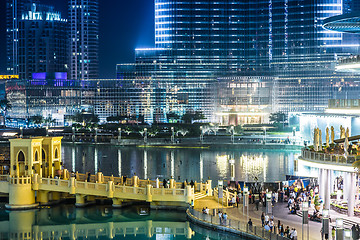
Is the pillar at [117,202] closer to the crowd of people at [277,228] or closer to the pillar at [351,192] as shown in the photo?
Answer: the crowd of people at [277,228]

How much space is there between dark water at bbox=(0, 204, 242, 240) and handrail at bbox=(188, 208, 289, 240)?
3.82ft

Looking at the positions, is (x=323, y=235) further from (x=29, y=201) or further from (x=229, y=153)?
(x=229, y=153)

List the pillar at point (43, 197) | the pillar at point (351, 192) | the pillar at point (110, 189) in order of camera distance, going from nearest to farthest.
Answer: the pillar at point (351, 192), the pillar at point (110, 189), the pillar at point (43, 197)

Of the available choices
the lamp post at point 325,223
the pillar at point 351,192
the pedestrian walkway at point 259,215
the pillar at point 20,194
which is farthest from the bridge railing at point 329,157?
the pillar at point 20,194

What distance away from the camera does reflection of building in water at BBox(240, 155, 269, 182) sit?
96.1 meters

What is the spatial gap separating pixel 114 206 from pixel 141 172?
119 feet

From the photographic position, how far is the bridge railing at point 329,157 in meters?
47.4

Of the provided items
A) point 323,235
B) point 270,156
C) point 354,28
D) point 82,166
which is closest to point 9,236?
point 323,235

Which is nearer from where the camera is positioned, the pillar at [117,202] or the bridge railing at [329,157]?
the bridge railing at [329,157]

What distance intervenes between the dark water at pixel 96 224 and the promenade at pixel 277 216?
279 centimetres

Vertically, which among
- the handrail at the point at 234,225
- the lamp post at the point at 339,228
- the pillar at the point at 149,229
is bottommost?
the pillar at the point at 149,229

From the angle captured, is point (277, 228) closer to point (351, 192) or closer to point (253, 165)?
point (351, 192)

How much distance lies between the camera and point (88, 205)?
66.2 meters

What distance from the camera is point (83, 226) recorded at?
197 ft
